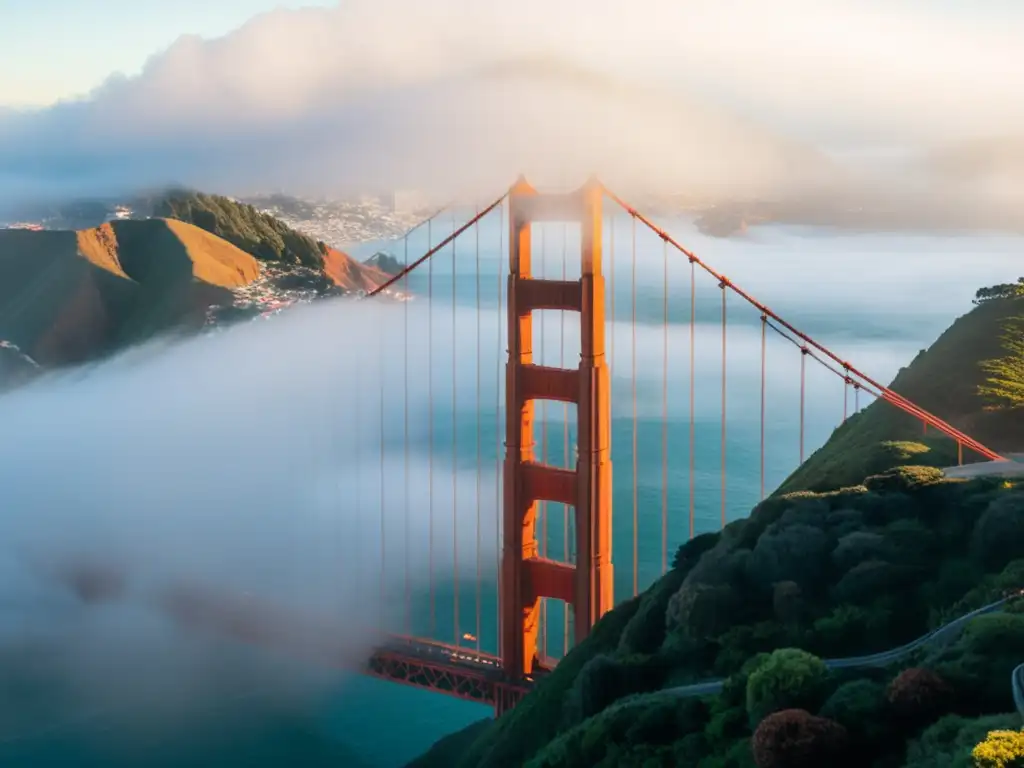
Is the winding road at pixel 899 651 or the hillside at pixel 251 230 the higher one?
the hillside at pixel 251 230

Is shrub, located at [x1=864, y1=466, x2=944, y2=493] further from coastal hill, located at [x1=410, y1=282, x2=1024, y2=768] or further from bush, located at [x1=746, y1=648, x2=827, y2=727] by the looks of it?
bush, located at [x1=746, y1=648, x2=827, y2=727]

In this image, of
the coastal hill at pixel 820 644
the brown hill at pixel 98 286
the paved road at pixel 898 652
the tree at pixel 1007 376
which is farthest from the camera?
the brown hill at pixel 98 286

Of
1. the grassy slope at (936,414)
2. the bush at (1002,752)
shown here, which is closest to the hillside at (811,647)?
the bush at (1002,752)

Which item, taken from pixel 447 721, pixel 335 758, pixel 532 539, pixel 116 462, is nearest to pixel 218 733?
pixel 335 758

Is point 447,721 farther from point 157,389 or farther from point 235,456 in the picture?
point 157,389

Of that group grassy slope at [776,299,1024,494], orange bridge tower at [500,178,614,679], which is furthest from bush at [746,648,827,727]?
orange bridge tower at [500,178,614,679]

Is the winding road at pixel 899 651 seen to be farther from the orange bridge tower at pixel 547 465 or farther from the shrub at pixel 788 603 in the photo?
the orange bridge tower at pixel 547 465
